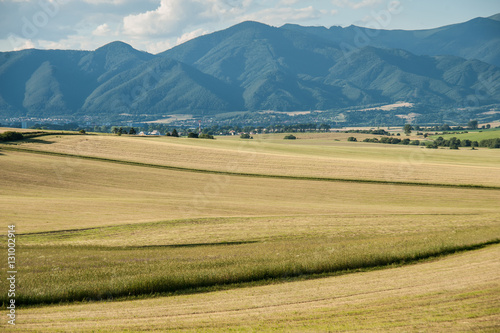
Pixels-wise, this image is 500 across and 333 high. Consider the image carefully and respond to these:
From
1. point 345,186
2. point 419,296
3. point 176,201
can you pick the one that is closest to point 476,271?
point 419,296

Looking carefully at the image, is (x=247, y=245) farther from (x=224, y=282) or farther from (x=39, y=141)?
(x=39, y=141)

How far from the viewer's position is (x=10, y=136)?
76.5 m

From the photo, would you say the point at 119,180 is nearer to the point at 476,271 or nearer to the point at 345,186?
the point at 345,186

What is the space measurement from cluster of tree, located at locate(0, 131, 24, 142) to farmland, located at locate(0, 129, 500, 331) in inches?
591

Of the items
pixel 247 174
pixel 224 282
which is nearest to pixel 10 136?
pixel 247 174

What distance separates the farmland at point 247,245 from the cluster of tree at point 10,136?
49.3 feet

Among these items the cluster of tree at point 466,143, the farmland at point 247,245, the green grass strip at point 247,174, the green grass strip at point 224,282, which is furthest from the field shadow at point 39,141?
the cluster of tree at point 466,143

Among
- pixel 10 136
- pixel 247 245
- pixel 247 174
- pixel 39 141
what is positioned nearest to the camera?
pixel 247 245

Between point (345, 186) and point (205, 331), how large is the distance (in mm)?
43521

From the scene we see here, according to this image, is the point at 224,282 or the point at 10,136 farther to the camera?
the point at 10,136

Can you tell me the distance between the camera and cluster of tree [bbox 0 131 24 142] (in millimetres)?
75125

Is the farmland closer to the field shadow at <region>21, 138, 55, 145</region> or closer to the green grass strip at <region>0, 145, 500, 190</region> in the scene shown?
the green grass strip at <region>0, 145, 500, 190</region>

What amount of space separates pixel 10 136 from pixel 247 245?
2617 inches

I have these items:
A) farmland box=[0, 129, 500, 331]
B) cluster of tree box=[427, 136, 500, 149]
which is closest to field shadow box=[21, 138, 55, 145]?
farmland box=[0, 129, 500, 331]
